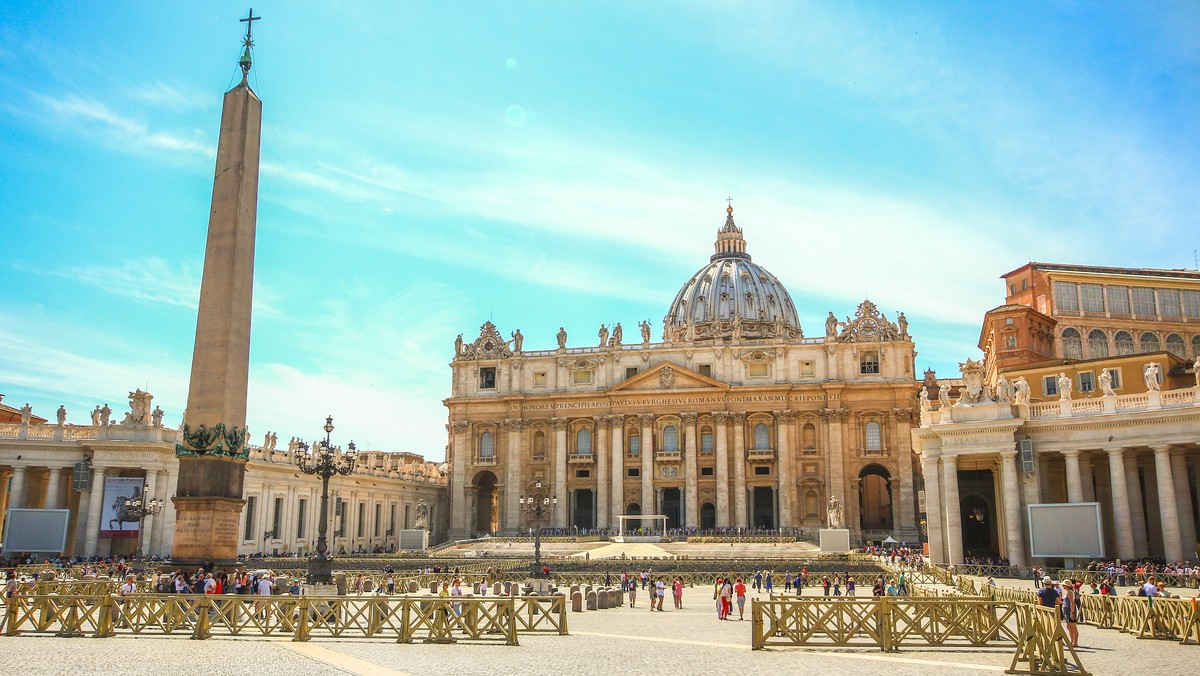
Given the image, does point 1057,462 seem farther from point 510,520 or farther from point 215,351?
point 510,520

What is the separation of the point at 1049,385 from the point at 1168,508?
517 inches

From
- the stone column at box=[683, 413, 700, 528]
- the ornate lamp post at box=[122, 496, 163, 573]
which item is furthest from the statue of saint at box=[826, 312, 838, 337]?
the ornate lamp post at box=[122, 496, 163, 573]

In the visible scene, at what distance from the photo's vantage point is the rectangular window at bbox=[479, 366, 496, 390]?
287 ft

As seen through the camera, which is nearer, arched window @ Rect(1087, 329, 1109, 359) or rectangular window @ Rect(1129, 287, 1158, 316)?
arched window @ Rect(1087, 329, 1109, 359)

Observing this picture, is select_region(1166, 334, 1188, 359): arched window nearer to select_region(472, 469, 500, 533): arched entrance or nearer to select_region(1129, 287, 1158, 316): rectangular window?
select_region(1129, 287, 1158, 316): rectangular window

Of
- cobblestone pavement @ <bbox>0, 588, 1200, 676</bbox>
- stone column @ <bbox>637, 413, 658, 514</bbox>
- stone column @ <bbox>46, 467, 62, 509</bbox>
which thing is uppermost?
stone column @ <bbox>637, 413, 658, 514</bbox>

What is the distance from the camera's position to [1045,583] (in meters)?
20.6

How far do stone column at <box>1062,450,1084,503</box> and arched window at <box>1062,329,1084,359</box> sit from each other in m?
23.1

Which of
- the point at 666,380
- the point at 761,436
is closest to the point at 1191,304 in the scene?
the point at 761,436

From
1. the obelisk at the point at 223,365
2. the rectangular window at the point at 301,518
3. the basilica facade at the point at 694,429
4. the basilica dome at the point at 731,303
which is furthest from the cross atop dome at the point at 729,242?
the obelisk at the point at 223,365

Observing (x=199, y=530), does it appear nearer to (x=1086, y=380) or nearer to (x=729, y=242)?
(x=1086, y=380)

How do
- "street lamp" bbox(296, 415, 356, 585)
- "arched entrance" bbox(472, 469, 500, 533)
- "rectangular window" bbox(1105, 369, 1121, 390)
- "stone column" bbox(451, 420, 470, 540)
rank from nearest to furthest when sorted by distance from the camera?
"street lamp" bbox(296, 415, 356, 585) < "rectangular window" bbox(1105, 369, 1121, 390) < "stone column" bbox(451, 420, 470, 540) < "arched entrance" bbox(472, 469, 500, 533)

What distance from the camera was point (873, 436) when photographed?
258ft

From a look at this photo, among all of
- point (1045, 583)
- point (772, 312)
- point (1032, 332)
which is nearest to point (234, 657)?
point (1045, 583)
